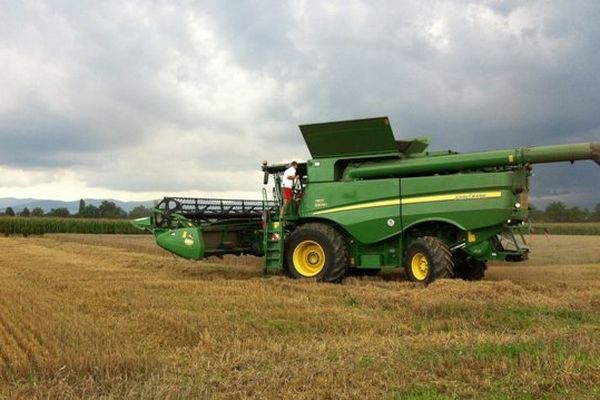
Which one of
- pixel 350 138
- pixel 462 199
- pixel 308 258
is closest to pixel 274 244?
pixel 308 258

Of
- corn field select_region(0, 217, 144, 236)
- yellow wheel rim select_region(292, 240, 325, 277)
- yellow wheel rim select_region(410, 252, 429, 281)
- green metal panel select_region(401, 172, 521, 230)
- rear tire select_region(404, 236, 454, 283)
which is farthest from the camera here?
corn field select_region(0, 217, 144, 236)

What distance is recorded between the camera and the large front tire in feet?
41.1

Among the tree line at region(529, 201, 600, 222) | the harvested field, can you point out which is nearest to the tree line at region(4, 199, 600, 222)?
the tree line at region(529, 201, 600, 222)

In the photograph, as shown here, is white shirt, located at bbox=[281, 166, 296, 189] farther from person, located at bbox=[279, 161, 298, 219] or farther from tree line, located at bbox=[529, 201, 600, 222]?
tree line, located at bbox=[529, 201, 600, 222]

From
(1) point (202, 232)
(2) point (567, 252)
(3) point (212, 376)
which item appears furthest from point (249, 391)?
(2) point (567, 252)

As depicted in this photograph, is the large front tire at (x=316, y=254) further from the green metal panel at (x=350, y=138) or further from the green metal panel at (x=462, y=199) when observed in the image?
the green metal panel at (x=350, y=138)

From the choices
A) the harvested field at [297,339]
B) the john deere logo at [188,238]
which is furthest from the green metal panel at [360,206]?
the john deere logo at [188,238]

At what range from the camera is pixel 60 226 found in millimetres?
57000

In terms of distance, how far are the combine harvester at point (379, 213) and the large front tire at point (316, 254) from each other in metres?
0.02

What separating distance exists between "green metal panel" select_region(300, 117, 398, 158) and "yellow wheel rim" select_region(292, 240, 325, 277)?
6.48 ft

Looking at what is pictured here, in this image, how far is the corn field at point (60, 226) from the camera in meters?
54.8

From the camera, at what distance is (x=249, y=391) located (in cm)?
462

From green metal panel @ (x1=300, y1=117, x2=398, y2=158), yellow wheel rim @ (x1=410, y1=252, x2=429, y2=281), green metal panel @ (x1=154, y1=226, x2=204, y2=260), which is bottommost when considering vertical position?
yellow wheel rim @ (x1=410, y1=252, x2=429, y2=281)

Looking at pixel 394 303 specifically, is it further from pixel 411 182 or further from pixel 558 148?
pixel 558 148
